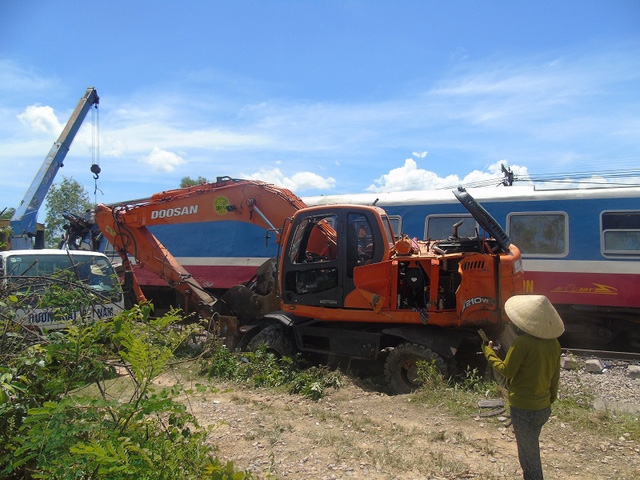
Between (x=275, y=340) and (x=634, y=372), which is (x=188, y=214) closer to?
(x=275, y=340)

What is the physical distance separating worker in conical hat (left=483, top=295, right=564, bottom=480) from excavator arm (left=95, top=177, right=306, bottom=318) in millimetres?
5080

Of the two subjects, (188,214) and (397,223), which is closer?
(188,214)

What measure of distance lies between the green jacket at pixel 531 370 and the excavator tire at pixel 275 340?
14.1 ft

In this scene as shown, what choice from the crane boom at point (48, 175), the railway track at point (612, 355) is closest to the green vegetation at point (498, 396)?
the railway track at point (612, 355)

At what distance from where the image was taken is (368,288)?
6.67m

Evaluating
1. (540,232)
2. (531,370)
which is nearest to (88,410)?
(531,370)

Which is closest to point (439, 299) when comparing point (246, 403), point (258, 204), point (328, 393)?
point (328, 393)

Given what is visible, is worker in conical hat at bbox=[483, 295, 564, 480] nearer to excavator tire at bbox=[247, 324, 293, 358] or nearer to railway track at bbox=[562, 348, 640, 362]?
excavator tire at bbox=[247, 324, 293, 358]

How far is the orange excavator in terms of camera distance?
6195 mm

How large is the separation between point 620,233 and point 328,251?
17.6 feet

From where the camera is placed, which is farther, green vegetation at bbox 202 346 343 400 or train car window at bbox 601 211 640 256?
train car window at bbox 601 211 640 256

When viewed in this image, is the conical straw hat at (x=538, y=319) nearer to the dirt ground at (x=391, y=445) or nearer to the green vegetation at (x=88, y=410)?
the dirt ground at (x=391, y=445)

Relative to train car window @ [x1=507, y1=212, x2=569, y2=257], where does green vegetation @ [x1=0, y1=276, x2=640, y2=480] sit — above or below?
below

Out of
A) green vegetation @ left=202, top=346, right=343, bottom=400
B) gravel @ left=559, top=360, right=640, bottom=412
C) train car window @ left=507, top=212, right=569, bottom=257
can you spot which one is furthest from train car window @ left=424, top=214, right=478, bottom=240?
green vegetation @ left=202, top=346, right=343, bottom=400
